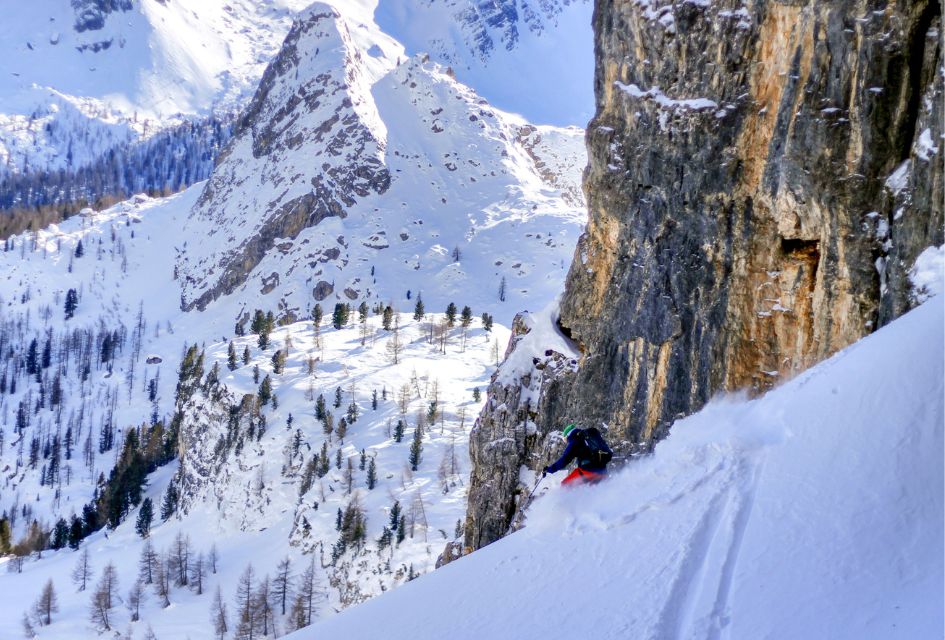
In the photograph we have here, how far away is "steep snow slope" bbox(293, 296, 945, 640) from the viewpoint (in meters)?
8.03

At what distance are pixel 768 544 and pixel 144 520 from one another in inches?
3267

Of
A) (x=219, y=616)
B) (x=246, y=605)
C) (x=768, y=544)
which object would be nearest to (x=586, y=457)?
(x=768, y=544)

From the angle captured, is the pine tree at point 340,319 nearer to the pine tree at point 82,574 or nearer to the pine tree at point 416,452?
the pine tree at point 416,452

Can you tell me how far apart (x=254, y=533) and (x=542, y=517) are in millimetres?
64759

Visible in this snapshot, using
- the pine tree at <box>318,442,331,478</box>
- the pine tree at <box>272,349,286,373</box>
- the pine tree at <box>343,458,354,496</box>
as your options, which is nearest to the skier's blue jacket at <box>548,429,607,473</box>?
the pine tree at <box>343,458,354,496</box>

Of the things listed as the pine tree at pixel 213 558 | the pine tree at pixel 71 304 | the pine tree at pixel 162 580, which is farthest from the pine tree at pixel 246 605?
the pine tree at pixel 71 304

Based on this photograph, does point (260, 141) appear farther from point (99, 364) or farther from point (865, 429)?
point (865, 429)

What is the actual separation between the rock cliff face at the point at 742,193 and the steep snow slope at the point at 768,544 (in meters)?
4.33

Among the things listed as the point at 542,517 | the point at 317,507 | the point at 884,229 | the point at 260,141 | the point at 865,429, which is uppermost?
the point at 260,141

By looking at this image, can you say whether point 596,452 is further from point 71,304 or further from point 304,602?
point 71,304

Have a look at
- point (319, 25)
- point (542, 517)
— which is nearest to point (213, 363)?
point (542, 517)

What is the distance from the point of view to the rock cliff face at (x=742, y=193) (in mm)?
14406

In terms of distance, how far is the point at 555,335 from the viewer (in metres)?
27.0

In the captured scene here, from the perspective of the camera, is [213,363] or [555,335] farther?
[213,363]
